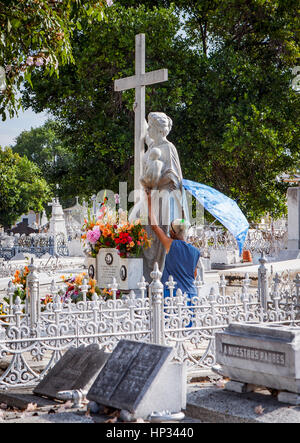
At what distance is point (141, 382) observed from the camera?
4.84 m

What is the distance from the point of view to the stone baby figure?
10.3 m

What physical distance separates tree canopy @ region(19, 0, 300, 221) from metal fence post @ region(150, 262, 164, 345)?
484 inches

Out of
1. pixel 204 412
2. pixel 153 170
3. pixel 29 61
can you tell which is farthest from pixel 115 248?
pixel 204 412

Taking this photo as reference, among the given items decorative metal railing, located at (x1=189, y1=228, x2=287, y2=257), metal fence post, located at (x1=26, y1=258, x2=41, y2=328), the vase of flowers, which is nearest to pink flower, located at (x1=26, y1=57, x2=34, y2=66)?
metal fence post, located at (x1=26, y1=258, x2=41, y2=328)

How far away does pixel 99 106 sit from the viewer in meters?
20.5

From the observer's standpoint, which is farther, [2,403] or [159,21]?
[159,21]

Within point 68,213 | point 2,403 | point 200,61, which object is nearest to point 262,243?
point 200,61

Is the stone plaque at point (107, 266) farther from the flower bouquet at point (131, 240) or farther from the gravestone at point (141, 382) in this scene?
the gravestone at point (141, 382)

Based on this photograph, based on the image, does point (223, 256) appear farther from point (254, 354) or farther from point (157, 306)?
point (254, 354)

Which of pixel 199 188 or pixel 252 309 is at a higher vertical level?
pixel 199 188

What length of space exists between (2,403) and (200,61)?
15613mm

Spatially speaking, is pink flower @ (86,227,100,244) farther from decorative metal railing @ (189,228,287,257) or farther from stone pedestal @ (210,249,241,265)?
decorative metal railing @ (189,228,287,257)
